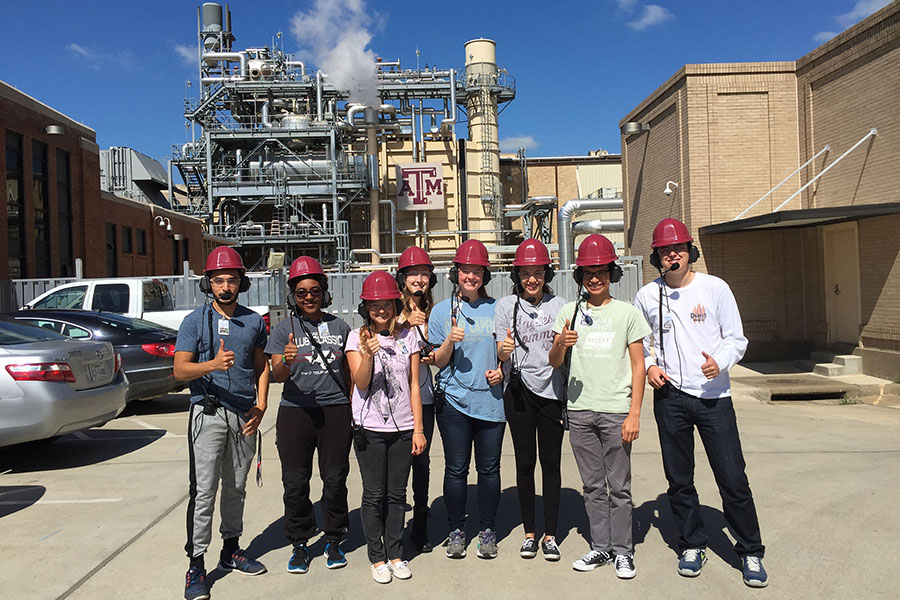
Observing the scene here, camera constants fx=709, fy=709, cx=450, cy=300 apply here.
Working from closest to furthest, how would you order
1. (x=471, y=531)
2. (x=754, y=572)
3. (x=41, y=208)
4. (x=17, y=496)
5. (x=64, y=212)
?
(x=754, y=572), (x=471, y=531), (x=17, y=496), (x=41, y=208), (x=64, y=212)

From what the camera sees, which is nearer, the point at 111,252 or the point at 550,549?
the point at 550,549

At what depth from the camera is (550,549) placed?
15.0ft

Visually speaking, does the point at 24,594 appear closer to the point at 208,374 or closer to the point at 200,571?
the point at 200,571

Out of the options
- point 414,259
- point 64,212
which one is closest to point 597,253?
point 414,259

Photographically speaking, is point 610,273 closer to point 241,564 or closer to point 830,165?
point 241,564

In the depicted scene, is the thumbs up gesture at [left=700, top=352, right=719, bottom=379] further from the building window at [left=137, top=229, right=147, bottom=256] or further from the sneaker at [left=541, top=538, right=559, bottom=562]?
the building window at [left=137, top=229, right=147, bottom=256]

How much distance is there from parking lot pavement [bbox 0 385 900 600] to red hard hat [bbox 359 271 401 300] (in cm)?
172

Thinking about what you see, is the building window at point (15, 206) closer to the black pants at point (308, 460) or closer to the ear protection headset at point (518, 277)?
the black pants at point (308, 460)

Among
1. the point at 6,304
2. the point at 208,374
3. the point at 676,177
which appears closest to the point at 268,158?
the point at 6,304

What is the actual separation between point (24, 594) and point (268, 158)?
118ft

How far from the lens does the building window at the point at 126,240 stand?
83.2ft

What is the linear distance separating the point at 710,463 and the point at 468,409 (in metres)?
1.54

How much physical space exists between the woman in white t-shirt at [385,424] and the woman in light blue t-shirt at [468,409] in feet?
0.82

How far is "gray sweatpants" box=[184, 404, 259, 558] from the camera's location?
410 cm
